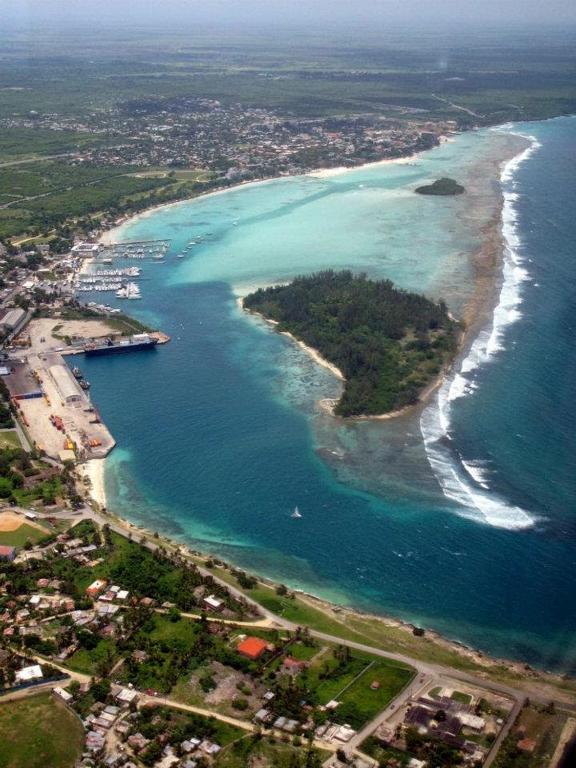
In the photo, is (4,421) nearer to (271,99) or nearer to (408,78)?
(271,99)

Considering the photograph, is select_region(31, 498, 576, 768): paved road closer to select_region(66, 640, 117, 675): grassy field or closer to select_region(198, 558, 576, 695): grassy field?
select_region(198, 558, 576, 695): grassy field

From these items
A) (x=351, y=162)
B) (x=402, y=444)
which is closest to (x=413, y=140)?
(x=351, y=162)

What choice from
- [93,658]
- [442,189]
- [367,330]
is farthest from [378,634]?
[442,189]

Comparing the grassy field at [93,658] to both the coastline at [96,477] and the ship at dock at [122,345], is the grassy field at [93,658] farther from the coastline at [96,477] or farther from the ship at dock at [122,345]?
the ship at dock at [122,345]

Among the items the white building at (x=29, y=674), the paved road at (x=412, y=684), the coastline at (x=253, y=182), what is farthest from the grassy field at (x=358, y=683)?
the coastline at (x=253, y=182)

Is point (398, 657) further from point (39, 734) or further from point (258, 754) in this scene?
point (39, 734)
